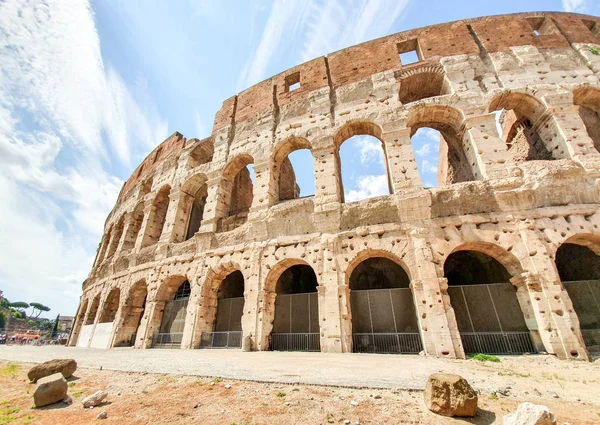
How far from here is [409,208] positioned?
304 inches

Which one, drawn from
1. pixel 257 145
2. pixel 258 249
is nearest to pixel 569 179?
pixel 258 249

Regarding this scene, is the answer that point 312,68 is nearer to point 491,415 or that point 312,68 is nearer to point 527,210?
point 527,210

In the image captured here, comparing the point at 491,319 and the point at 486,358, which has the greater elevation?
the point at 491,319

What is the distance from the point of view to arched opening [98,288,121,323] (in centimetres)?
1264

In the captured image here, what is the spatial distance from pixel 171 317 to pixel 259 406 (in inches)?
354

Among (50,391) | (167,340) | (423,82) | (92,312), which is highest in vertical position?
(423,82)

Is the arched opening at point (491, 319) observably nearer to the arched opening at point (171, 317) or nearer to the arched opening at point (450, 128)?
the arched opening at point (450, 128)

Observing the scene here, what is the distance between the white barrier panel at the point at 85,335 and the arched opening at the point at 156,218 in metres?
4.74

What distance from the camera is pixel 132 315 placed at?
11.5 m

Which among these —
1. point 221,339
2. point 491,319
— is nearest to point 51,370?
point 221,339

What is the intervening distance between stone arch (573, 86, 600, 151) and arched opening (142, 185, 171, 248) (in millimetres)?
17026

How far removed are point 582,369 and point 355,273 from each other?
6280 millimetres

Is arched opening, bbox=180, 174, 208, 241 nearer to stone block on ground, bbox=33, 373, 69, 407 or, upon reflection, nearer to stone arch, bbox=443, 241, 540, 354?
stone block on ground, bbox=33, 373, 69, 407

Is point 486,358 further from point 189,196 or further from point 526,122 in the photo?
point 189,196
